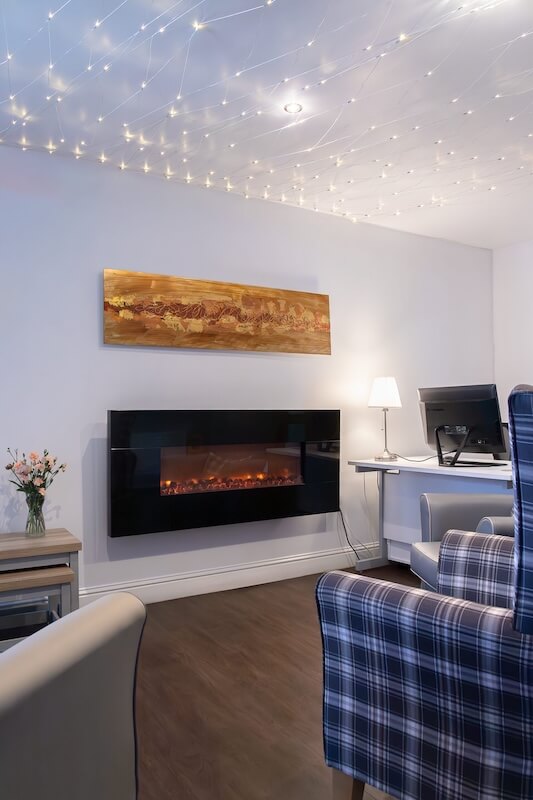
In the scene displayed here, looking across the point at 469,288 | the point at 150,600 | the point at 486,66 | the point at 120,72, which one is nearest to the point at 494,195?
the point at 469,288

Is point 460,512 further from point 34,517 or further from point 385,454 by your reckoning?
point 34,517

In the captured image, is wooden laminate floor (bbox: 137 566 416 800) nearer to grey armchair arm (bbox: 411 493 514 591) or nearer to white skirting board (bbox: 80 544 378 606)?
white skirting board (bbox: 80 544 378 606)

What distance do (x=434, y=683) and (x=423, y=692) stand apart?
40 millimetres

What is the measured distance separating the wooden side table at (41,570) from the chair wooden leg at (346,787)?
5.38ft

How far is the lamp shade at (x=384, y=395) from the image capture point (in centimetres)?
441

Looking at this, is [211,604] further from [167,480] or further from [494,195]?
[494,195]

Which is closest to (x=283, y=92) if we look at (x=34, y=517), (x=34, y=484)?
(x=34, y=484)

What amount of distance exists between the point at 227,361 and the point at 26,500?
59.5 inches

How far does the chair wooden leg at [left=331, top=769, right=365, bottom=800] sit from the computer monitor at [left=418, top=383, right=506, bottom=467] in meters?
2.56

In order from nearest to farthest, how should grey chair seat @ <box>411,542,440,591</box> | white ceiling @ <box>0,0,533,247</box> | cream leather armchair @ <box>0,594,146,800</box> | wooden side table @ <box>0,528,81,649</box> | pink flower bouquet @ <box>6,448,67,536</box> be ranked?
cream leather armchair @ <box>0,594,146,800</box>
white ceiling @ <box>0,0,533,247</box>
grey chair seat @ <box>411,542,440,591</box>
wooden side table @ <box>0,528,81,649</box>
pink flower bouquet @ <box>6,448,67,536</box>

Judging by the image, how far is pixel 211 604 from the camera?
3.67 m

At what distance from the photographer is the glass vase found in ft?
10.4

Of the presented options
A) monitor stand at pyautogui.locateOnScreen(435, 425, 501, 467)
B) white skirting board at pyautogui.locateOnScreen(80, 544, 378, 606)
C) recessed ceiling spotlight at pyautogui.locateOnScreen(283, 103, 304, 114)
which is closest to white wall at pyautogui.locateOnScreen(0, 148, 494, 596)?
white skirting board at pyautogui.locateOnScreen(80, 544, 378, 606)

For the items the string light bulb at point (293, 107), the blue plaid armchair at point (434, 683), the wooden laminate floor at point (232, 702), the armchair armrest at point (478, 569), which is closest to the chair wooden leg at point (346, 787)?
the blue plaid armchair at point (434, 683)
